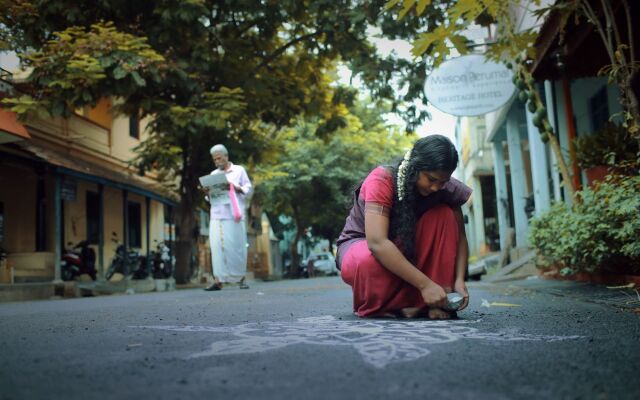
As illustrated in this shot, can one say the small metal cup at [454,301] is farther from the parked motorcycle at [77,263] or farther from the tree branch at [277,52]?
the parked motorcycle at [77,263]

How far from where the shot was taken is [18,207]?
13.4 metres

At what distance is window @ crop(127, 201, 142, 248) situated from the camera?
59.6 ft

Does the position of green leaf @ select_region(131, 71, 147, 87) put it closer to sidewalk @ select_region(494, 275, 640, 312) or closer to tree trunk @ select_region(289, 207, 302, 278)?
sidewalk @ select_region(494, 275, 640, 312)

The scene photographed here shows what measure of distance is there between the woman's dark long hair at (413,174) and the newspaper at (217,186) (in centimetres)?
502

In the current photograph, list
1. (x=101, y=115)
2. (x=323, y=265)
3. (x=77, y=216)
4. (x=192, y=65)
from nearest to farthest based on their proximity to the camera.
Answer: (x=192, y=65), (x=77, y=216), (x=101, y=115), (x=323, y=265)

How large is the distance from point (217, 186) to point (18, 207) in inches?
288

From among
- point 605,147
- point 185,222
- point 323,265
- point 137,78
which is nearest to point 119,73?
point 137,78

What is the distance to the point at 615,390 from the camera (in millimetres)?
1521

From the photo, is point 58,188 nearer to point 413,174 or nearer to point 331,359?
point 413,174

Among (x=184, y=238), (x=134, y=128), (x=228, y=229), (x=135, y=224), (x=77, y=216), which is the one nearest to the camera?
(x=228, y=229)

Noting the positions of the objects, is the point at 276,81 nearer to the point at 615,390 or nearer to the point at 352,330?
the point at 352,330

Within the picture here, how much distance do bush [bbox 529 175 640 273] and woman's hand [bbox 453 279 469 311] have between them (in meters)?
1.52

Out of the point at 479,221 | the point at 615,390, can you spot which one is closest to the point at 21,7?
the point at 615,390

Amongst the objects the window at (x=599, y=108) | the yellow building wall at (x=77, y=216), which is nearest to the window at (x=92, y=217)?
the yellow building wall at (x=77, y=216)
